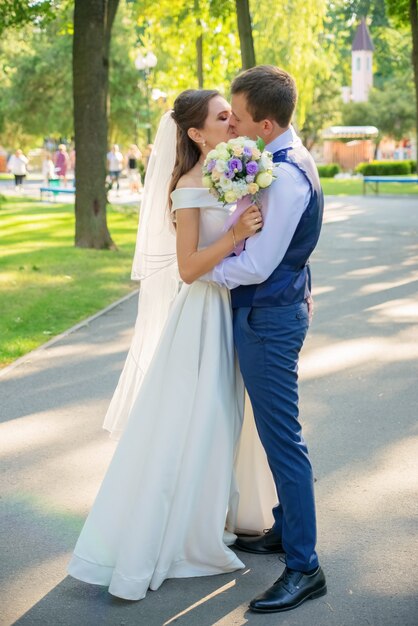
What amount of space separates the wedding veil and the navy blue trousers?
0.63m

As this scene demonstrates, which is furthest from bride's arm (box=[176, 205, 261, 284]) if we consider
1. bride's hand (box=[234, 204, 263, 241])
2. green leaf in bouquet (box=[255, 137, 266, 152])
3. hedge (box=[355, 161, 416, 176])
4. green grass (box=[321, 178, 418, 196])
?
hedge (box=[355, 161, 416, 176])

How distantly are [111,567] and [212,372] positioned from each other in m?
0.91

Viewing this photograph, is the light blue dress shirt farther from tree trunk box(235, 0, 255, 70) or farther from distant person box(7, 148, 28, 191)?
distant person box(7, 148, 28, 191)

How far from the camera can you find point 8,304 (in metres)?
11.9

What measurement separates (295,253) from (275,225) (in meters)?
0.18

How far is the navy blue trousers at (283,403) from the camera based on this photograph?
13.4 feet

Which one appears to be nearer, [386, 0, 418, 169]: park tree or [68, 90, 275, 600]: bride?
[68, 90, 275, 600]: bride

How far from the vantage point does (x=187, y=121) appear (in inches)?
171

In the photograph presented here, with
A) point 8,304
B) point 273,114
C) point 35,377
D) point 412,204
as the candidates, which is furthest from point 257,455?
point 412,204

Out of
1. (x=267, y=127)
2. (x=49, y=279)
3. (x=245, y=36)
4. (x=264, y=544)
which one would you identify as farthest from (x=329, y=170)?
(x=267, y=127)

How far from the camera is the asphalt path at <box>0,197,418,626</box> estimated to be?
13.4 ft

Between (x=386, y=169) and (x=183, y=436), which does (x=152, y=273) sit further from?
(x=386, y=169)

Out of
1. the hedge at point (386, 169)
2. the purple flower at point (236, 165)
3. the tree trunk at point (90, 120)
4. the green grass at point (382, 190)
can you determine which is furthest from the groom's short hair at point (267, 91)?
the hedge at point (386, 169)

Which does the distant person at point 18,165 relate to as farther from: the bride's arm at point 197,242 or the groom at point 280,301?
the groom at point 280,301
